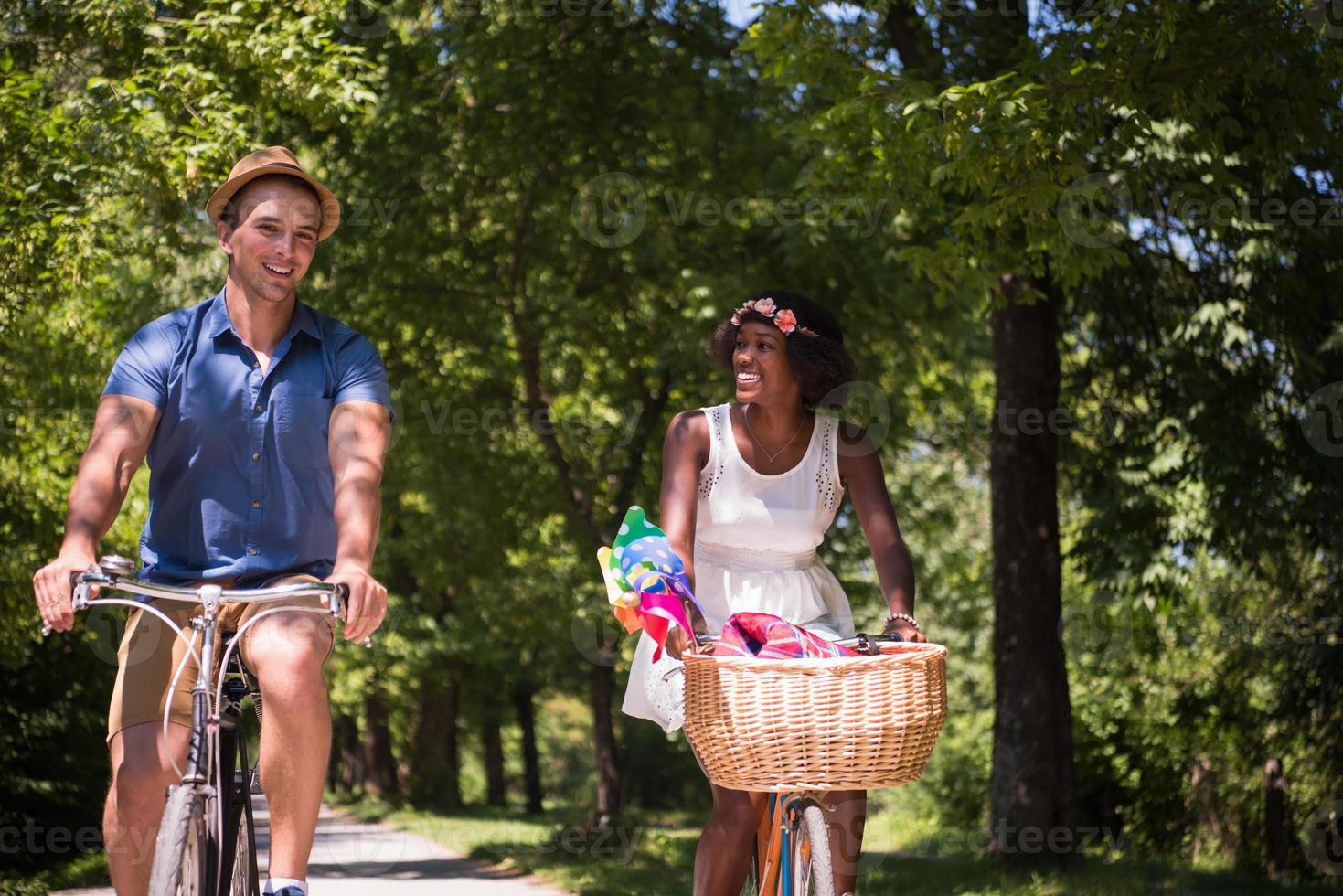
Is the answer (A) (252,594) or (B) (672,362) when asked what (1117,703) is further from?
(A) (252,594)

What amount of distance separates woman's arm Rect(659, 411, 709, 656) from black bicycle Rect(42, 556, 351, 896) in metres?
1.24

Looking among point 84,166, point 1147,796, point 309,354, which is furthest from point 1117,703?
point 309,354

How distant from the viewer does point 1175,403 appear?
11727 millimetres

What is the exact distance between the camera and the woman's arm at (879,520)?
435cm

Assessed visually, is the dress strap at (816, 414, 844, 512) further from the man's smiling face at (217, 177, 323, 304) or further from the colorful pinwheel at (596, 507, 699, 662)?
the man's smiling face at (217, 177, 323, 304)

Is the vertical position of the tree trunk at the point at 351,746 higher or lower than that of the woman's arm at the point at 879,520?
lower

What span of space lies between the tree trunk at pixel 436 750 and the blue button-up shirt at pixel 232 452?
2226cm

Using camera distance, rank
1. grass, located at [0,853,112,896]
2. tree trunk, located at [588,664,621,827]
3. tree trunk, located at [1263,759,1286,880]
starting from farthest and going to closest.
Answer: tree trunk, located at [588,664,621,827], tree trunk, located at [1263,759,1286,880], grass, located at [0,853,112,896]

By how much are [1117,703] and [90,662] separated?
11520mm

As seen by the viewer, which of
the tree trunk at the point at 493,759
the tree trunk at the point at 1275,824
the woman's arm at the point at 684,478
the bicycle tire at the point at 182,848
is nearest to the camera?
the bicycle tire at the point at 182,848

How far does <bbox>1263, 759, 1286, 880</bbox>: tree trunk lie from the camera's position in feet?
43.5

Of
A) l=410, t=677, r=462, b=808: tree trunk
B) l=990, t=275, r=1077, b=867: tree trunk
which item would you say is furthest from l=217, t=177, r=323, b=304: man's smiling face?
l=410, t=677, r=462, b=808: tree trunk

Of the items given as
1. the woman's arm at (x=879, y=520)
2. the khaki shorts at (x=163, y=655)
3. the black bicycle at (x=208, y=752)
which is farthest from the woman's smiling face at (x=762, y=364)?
the black bicycle at (x=208, y=752)

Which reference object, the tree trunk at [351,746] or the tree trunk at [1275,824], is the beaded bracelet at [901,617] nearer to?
the tree trunk at [1275,824]
